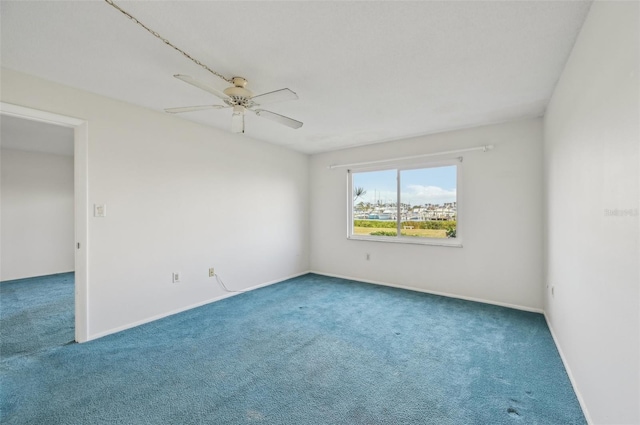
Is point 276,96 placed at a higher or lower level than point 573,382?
higher

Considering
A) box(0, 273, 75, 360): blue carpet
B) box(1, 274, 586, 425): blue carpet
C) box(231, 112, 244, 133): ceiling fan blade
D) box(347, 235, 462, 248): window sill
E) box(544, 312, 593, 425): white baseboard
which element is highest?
box(231, 112, 244, 133): ceiling fan blade

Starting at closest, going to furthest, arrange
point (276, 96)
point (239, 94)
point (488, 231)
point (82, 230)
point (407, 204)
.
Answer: point (276, 96), point (239, 94), point (82, 230), point (488, 231), point (407, 204)

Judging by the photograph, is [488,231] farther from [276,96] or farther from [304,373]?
[276,96]

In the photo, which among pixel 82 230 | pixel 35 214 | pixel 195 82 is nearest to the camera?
pixel 195 82

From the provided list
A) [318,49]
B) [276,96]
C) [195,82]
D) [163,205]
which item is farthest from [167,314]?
[318,49]

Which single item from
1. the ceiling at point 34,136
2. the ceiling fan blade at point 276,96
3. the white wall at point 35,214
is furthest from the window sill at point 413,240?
the white wall at point 35,214

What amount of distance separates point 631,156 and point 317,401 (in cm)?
208

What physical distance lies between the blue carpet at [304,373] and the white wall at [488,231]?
489mm

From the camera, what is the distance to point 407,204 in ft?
14.8

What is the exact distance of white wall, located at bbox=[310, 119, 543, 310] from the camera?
11.3ft

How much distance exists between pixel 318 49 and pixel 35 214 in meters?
6.43

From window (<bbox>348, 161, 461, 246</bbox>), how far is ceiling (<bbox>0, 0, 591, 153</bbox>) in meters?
1.30

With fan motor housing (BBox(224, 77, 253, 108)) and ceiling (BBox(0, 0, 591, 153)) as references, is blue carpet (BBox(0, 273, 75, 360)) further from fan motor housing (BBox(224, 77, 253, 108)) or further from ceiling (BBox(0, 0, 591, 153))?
fan motor housing (BBox(224, 77, 253, 108))

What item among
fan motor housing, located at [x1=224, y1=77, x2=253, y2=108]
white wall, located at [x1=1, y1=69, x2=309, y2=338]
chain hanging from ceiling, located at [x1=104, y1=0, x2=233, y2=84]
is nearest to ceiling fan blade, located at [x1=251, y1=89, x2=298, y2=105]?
fan motor housing, located at [x1=224, y1=77, x2=253, y2=108]
